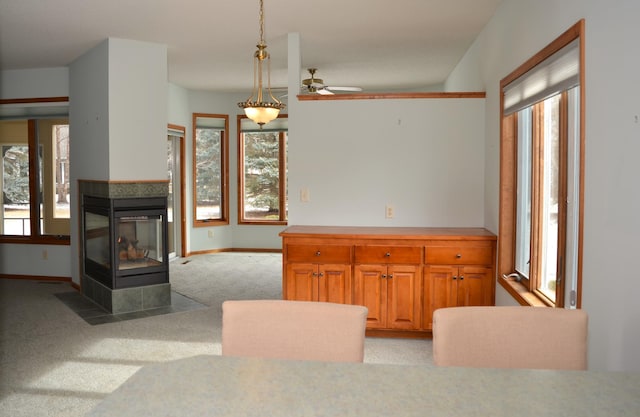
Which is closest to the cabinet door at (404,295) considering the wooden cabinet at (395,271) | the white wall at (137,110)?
the wooden cabinet at (395,271)

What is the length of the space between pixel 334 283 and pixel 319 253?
0.26 meters

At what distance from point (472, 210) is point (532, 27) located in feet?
5.93

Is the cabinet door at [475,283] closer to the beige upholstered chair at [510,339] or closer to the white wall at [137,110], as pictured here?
the beige upholstered chair at [510,339]

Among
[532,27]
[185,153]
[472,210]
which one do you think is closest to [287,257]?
[472,210]

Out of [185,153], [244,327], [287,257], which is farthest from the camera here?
[185,153]

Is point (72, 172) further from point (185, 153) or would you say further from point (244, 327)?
point (244, 327)

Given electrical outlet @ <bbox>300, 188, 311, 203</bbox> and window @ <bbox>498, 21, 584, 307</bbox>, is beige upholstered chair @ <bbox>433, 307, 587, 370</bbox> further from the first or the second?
electrical outlet @ <bbox>300, 188, 311, 203</bbox>

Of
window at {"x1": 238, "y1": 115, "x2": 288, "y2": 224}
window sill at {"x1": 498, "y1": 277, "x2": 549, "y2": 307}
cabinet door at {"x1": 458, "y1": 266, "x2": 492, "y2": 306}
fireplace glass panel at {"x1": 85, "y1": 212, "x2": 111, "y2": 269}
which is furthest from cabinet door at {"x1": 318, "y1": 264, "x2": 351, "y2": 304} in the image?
window at {"x1": 238, "y1": 115, "x2": 288, "y2": 224}

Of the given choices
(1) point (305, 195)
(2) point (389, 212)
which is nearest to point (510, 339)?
(2) point (389, 212)

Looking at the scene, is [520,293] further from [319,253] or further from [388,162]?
[388,162]

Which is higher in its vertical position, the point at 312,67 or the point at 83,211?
the point at 312,67

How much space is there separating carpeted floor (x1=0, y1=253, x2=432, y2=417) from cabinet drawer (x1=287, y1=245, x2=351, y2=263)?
27.4 inches

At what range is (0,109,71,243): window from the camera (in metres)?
7.18

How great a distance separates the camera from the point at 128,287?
18.0ft
